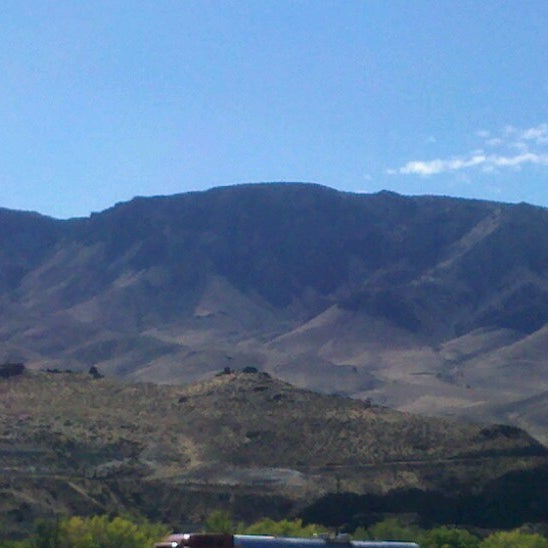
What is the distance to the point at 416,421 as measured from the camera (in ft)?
368

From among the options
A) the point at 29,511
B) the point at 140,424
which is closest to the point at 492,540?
the point at 29,511

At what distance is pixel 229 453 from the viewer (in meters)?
103

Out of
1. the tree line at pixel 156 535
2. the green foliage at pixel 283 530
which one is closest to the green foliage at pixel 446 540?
the tree line at pixel 156 535

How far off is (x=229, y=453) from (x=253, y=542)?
6088 cm

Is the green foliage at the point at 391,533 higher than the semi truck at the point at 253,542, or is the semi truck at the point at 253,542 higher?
the semi truck at the point at 253,542

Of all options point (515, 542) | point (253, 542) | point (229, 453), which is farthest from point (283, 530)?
A: point (229, 453)

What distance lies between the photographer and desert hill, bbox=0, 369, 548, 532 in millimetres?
89312

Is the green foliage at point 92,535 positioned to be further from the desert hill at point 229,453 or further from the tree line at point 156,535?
the desert hill at point 229,453

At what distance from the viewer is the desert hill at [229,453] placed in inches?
3516

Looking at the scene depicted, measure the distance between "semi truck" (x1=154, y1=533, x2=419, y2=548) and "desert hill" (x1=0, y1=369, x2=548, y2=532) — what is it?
124ft

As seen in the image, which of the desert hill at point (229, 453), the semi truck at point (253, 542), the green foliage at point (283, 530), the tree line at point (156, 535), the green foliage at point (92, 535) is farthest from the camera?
the desert hill at point (229, 453)

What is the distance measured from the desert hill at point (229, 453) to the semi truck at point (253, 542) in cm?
3777

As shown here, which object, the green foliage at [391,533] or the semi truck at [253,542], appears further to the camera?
the green foliage at [391,533]

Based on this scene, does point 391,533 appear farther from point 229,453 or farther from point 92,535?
point 229,453
